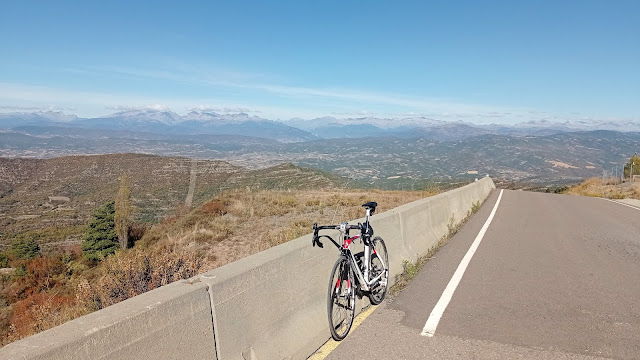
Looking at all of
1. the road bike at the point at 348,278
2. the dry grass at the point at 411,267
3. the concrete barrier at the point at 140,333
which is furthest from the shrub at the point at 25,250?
the concrete barrier at the point at 140,333

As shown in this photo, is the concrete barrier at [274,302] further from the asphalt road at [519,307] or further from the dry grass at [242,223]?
the dry grass at [242,223]

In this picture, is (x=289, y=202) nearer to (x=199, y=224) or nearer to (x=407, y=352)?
(x=199, y=224)

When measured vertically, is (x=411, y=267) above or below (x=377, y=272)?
below

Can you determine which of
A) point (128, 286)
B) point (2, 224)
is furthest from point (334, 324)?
point (2, 224)

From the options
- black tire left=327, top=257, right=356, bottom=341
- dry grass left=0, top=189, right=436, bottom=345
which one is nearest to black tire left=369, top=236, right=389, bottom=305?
black tire left=327, top=257, right=356, bottom=341

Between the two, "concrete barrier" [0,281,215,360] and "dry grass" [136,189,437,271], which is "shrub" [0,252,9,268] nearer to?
"dry grass" [136,189,437,271]

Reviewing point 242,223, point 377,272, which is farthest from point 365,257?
point 242,223

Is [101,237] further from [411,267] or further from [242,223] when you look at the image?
[411,267]

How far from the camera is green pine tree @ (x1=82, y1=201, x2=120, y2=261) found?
651 inches

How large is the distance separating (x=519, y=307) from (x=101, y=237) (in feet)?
54.9

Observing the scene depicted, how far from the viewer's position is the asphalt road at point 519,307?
4660mm

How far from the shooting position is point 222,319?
11.0ft

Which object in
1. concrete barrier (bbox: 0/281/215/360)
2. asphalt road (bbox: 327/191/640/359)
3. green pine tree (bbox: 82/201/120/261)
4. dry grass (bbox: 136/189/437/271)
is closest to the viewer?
concrete barrier (bbox: 0/281/215/360)

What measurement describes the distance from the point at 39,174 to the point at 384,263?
5687 centimetres
